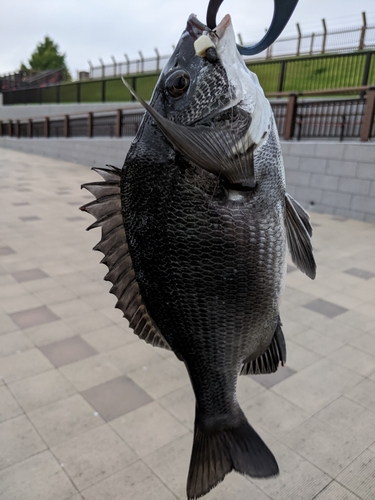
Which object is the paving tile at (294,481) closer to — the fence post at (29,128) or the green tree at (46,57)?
the fence post at (29,128)

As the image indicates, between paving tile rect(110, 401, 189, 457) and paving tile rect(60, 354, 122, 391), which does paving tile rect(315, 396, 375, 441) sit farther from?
paving tile rect(60, 354, 122, 391)

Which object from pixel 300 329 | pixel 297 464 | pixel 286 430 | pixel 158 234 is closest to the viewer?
pixel 158 234

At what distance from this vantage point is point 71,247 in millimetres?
6094

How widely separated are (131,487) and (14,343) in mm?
1794

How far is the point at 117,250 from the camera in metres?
1.29

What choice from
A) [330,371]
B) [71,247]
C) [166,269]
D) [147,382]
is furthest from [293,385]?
[71,247]

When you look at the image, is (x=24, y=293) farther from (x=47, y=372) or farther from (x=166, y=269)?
(x=166, y=269)

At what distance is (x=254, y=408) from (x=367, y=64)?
1086 cm

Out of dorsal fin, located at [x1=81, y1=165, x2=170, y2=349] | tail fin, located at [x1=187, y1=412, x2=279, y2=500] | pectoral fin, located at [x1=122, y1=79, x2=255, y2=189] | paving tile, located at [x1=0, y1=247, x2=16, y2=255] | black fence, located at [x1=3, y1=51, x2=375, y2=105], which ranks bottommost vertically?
paving tile, located at [x1=0, y1=247, x2=16, y2=255]

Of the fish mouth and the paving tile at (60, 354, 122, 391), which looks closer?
the fish mouth

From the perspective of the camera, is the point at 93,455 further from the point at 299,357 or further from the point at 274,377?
the point at 299,357

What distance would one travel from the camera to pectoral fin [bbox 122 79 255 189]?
0.96m

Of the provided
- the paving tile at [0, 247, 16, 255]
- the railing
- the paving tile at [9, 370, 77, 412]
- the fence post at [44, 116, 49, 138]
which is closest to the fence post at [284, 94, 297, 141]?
the railing

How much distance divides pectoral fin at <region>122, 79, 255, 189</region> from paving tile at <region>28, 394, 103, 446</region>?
2.12m
